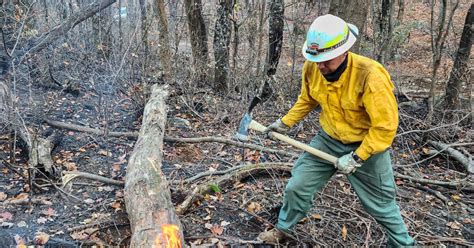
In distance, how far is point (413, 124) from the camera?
22.1 feet

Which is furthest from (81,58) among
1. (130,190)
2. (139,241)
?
(139,241)

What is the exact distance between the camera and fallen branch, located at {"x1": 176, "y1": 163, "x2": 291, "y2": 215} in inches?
157

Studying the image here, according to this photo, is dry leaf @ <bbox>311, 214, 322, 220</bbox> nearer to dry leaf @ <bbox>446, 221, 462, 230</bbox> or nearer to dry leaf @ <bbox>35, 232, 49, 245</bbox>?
dry leaf @ <bbox>446, 221, 462, 230</bbox>

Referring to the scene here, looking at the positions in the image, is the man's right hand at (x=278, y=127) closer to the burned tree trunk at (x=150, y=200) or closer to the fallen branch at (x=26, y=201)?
the burned tree trunk at (x=150, y=200)

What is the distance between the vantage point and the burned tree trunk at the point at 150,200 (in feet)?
9.42

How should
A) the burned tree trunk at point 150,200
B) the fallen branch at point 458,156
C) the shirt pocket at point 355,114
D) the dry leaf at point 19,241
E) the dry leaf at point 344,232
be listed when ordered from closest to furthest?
1. the burned tree trunk at point 150,200
2. the shirt pocket at point 355,114
3. the dry leaf at point 19,241
4. the dry leaf at point 344,232
5. the fallen branch at point 458,156

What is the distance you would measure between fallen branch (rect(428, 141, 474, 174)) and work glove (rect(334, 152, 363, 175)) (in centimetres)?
298

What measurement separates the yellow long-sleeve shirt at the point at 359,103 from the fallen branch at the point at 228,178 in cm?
149

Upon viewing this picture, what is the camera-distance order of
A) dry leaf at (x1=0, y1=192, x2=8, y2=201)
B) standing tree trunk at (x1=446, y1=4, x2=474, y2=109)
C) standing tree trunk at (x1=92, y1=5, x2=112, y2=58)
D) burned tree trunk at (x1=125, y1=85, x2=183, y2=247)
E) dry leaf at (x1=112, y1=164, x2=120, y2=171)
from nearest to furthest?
burned tree trunk at (x1=125, y1=85, x2=183, y2=247), dry leaf at (x1=0, y1=192, x2=8, y2=201), dry leaf at (x1=112, y1=164, x2=120, y2=171), standing tree trunk at (x1=446, y1=4, x2=474, y2=109), standing tree trunk at (x1=92, y1=5, x2=112, y2=58)

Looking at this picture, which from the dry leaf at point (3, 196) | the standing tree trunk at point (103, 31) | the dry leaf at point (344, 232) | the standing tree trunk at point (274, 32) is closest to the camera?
the dry leaf at point (344, 232)

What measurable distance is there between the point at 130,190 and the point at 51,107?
388 centimetres

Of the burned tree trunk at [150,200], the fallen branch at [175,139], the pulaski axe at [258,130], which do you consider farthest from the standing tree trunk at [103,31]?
the pulaski axe at [258,130]

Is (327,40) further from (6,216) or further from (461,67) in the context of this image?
(461,67)

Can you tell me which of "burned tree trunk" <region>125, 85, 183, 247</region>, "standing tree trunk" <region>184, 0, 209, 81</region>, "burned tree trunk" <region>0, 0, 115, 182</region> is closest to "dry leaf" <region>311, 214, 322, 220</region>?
"burned tree trunk" <region>125, 85, 183, 247</region>
